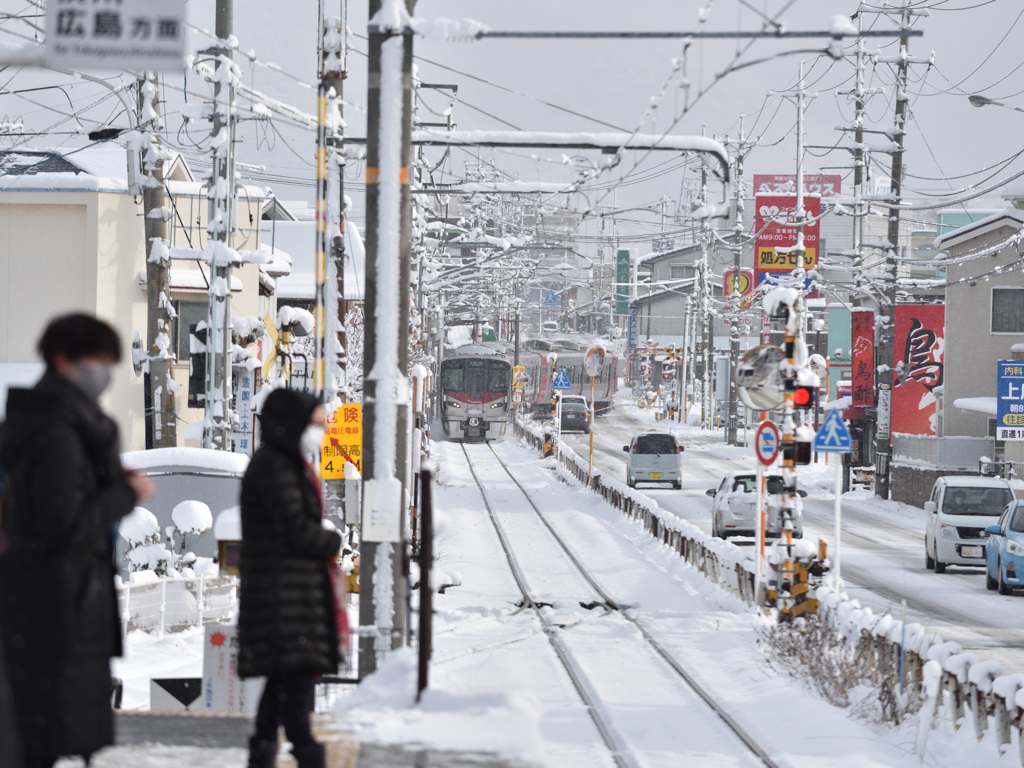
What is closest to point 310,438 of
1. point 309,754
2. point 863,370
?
point 309,754

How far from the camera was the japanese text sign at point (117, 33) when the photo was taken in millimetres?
7828

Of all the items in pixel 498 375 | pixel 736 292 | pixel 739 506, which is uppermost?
pixel 736 292

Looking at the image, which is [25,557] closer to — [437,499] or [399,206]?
[399,206]

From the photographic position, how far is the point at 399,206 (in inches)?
376

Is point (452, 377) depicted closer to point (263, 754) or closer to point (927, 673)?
point (927, 673)

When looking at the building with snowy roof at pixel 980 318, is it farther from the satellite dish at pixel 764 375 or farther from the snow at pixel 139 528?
the snow at pixel 139 528

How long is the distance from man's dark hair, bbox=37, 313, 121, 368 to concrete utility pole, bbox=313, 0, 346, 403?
995 centimetres

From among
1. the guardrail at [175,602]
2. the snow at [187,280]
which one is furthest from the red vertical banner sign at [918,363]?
the guardrail at [175,602]

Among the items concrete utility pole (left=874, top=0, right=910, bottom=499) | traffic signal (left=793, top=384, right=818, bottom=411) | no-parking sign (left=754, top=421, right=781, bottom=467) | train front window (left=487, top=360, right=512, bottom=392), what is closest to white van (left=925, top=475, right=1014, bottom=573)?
no-parking sign (left=754, top=421, right=781, bottom=467)

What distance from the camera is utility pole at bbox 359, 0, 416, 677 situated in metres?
9.44

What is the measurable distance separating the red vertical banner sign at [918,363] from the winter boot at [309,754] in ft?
122

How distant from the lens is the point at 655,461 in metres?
39.7

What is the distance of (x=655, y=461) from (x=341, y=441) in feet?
80.2

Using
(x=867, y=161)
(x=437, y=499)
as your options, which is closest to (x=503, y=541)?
(x=437, y=499)
